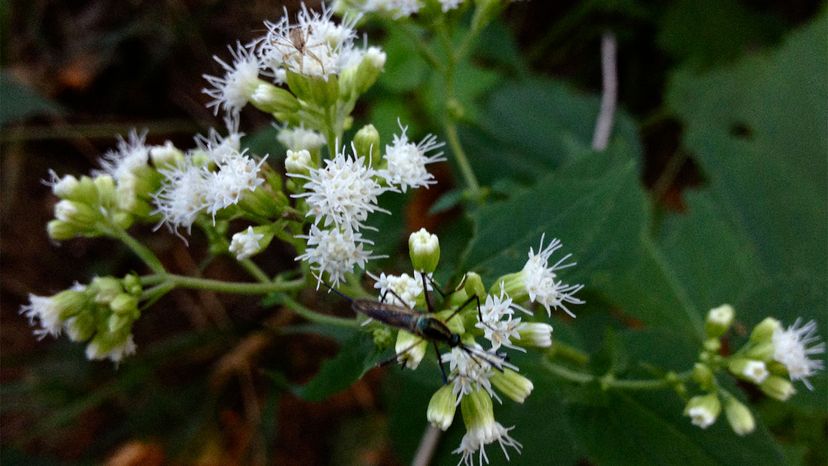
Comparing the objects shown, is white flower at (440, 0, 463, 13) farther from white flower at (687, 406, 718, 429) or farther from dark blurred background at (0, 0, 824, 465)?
dark blurred background at (0, 0, 824, 465)

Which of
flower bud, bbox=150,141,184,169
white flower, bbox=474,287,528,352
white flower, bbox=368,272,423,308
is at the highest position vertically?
flower bud, bbox=150,141,184,169

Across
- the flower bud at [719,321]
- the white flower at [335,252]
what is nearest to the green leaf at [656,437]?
the flower bud at [719,321]

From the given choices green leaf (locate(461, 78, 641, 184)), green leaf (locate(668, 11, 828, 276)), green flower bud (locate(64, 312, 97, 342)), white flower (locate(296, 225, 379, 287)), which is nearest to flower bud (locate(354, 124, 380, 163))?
white flower (locate(296, 225, 379, 287))

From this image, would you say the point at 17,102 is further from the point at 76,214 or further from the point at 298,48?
the point at 298,48

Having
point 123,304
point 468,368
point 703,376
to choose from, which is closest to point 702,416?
point 703,376

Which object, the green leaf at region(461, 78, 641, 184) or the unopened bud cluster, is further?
the green leaf at region(461, 78, 641, 184)
